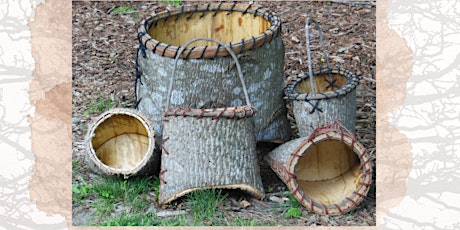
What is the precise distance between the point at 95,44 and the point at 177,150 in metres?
2.22

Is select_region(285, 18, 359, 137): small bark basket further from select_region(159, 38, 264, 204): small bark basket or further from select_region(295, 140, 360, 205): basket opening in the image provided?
select_region(159, 38, 264, 204): small bark basket

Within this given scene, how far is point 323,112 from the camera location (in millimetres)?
3572

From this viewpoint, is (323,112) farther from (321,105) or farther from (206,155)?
(206,155)

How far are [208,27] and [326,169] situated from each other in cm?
118

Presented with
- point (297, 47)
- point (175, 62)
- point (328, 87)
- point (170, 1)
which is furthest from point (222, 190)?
point (170, 1)

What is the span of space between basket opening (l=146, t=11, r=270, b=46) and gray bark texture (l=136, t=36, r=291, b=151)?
0.34 m

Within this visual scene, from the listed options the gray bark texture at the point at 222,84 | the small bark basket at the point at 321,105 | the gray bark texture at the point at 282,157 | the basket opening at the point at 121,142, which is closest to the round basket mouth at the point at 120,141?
the basket opening at the point at 121,142

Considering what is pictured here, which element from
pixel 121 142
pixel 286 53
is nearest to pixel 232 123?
pixel 121 142

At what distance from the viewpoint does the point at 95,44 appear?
5258 mm

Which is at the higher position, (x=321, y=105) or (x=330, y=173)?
(x=321, y=105)

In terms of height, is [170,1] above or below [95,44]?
above

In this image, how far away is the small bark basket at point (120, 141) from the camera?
3525 millimetres

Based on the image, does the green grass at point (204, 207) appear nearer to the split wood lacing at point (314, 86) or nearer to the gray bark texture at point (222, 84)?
the gray bark texture at point (222, 84)

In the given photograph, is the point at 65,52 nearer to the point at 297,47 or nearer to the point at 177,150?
the point at 177,150
